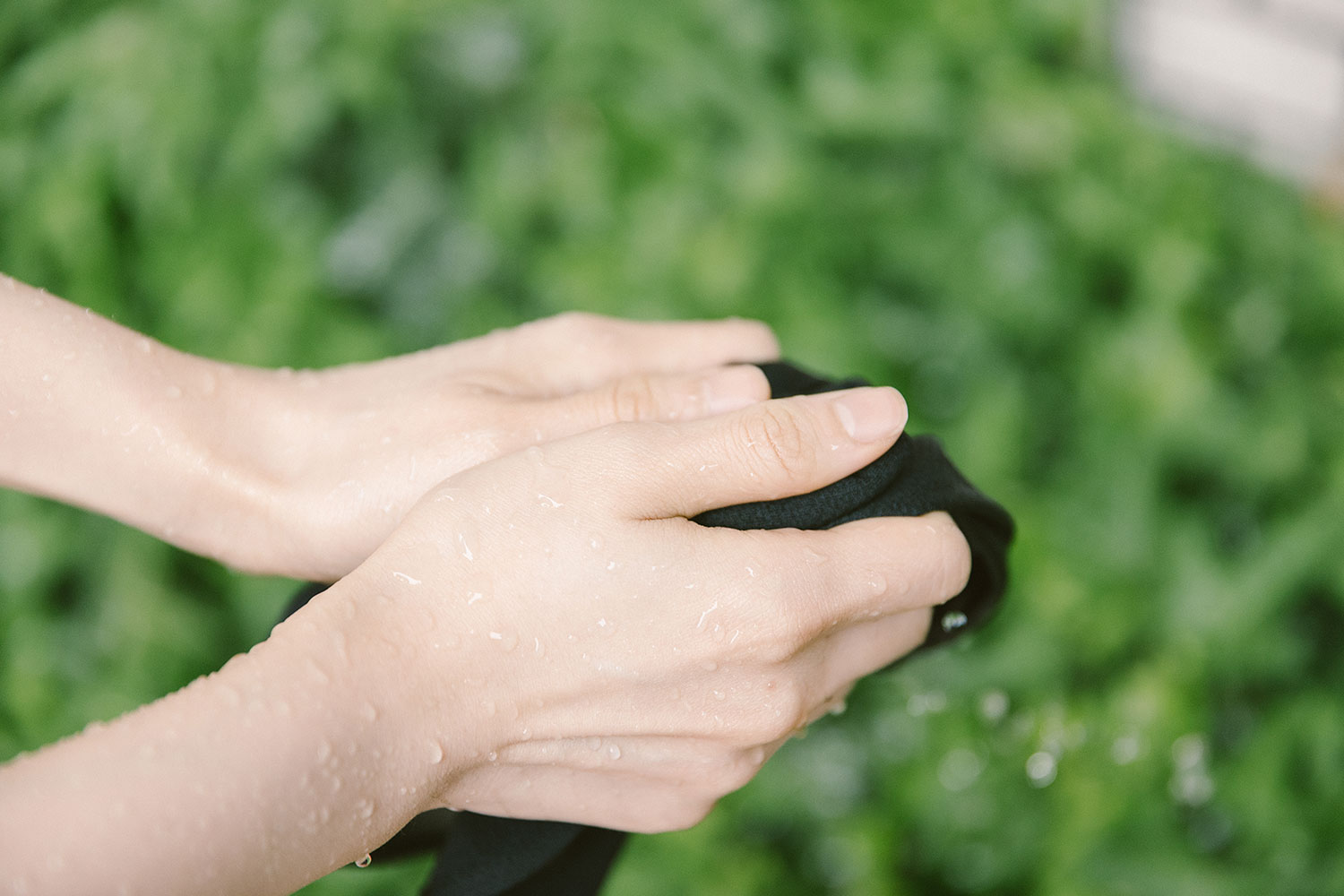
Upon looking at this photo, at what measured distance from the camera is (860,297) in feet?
6.70

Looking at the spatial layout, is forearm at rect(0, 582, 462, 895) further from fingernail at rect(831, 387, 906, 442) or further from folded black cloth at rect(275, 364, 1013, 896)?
fingernail at rect(831, 387, 906, 442)

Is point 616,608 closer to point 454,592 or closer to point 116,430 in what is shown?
point 454,592

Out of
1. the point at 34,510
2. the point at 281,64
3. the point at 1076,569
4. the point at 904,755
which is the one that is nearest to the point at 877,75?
the point at 1076,569

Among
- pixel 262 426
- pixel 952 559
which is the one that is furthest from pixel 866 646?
pixel 262 426

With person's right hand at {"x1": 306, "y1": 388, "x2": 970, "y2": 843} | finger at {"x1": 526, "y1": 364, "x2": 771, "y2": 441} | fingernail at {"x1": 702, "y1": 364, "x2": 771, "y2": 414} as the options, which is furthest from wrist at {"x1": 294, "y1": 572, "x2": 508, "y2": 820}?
fingernail at {"x1": 702, "y1": 364, "x2": 771, "y2": 414}

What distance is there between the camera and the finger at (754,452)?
809mm

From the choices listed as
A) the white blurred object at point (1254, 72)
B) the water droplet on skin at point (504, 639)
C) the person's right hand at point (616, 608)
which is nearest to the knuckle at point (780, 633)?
the person's right hand at point (616, 608)

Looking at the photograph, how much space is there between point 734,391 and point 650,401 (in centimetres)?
9

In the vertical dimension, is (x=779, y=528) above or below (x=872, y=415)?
below

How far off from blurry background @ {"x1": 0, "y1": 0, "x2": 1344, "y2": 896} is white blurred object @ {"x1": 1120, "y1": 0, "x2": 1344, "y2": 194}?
0.74 ft

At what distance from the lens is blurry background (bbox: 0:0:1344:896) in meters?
1.68

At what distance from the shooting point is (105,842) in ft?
2.05

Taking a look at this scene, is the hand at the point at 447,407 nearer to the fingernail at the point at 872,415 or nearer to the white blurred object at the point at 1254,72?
the fingernail at the point at 872,415

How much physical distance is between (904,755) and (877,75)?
157 centimetres
